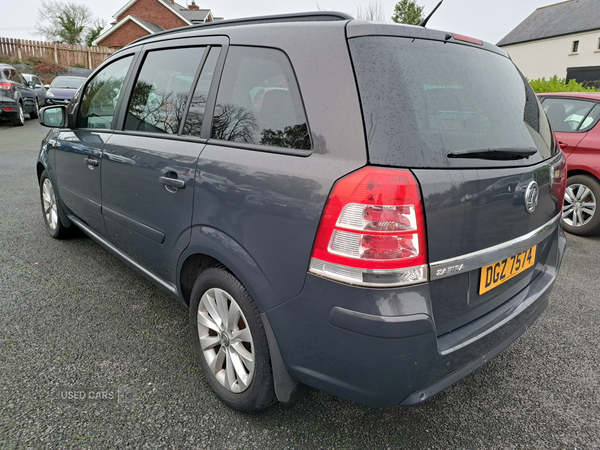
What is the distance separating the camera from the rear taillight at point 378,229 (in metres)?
1.47

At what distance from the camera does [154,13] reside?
41.2 meters

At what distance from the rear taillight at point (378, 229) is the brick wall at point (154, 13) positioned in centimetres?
4513

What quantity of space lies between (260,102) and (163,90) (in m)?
0.94

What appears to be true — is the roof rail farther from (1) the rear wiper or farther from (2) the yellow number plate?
(2) the yellow number plate

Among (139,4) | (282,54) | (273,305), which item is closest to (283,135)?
(282,54)

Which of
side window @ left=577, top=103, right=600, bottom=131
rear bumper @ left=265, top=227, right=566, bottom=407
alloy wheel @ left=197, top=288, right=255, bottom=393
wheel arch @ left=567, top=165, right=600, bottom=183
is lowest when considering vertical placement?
alloy wheel @ left=197, top=288, right=255, bottom=393

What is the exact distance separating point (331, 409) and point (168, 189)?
1402mm

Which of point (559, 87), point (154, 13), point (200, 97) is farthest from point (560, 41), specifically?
point (200, 97)

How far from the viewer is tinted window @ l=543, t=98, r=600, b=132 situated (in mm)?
5117

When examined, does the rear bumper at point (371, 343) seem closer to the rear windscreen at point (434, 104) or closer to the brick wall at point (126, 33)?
the rear windscreen at point (434, 104)

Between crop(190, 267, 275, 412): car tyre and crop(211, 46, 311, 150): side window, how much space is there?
0.65 meters

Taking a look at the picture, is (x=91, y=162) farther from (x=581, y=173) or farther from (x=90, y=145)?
(x=581, y=173)

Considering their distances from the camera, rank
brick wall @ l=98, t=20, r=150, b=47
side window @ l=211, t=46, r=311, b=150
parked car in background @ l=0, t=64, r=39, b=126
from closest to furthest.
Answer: side window @ l=211, t=46, r=311, b=150
parked car in background @ l=0, t=64, r=39, b=126
brick wall @ l=98, t=20, r=150, b=47

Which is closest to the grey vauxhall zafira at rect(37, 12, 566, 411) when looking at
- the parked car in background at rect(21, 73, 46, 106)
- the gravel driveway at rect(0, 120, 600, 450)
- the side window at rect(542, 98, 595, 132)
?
the gravel driveway at rect(0, 120, 600, 450)
